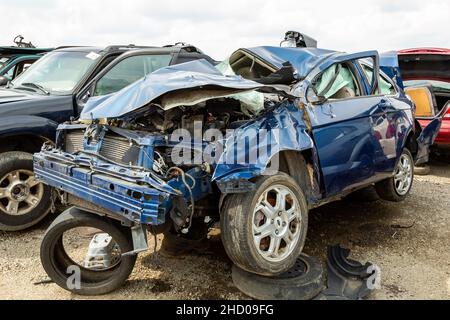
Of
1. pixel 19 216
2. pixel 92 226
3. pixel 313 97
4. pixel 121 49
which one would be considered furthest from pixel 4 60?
pixel 313 97

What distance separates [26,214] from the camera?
4535 mm

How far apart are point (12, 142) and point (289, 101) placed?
2.99 m

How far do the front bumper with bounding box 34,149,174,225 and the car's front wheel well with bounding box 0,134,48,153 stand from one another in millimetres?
1301

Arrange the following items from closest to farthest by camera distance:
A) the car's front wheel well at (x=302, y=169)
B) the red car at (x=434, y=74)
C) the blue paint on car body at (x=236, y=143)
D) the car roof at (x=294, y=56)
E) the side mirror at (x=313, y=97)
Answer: the blue paint on car body at (x=236, y=143), the car's front wheel well at (x=302, y=169), the side mirror at (x=313, y=97), the car roof at (x=294, y=56), the red car at (x=434, y=74)

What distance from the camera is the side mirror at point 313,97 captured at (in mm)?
3873

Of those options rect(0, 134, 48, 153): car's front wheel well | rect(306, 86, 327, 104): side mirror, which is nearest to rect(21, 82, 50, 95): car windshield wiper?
rect(0, 134, 48, 153): car's front wheel well

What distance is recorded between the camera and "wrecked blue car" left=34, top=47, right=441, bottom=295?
312 centimetres

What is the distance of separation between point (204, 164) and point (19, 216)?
236 centimetres

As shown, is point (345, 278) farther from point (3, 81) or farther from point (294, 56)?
point (3, 81)

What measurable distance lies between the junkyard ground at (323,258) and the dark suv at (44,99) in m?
0.36

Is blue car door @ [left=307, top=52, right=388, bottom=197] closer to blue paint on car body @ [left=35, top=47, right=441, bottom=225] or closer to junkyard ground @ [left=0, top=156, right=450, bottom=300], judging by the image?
blue paint on car body @ [left=35, top=47, right=441, bottom=225]

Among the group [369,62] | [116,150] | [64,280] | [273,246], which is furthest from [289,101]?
[64,280]

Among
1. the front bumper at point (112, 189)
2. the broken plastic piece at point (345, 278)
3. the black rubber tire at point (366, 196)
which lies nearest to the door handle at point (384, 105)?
the black rubber tire at point (366, 196)

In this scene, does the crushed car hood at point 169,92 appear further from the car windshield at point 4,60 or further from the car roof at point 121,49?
the car windshield at point 4,60
